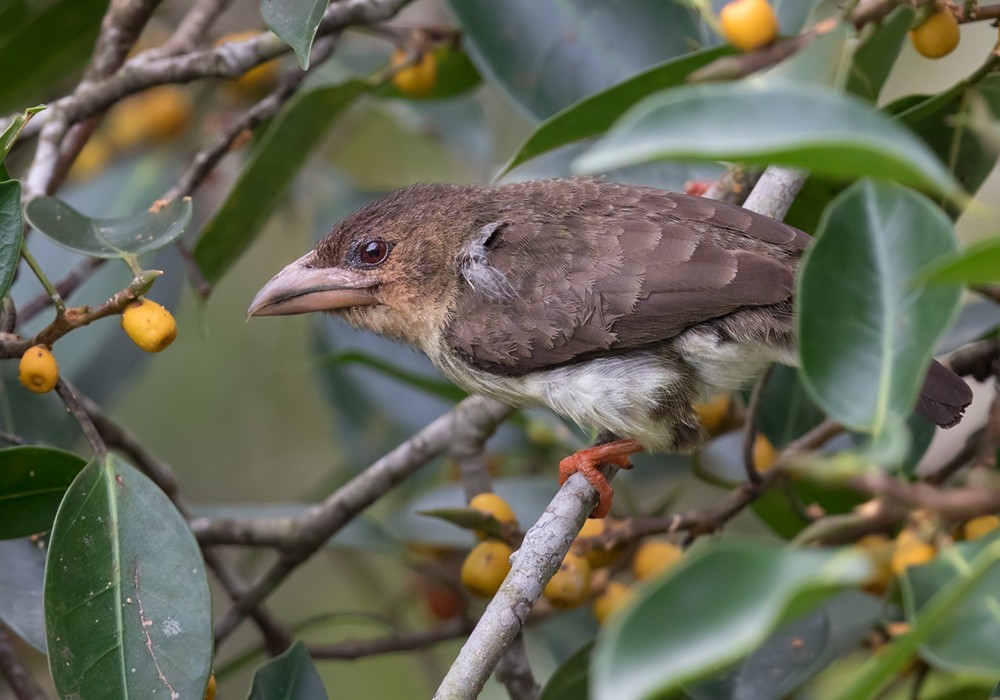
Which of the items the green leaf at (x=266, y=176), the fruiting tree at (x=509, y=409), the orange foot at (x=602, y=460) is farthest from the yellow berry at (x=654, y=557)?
the green leaf at (x=266, y=176)

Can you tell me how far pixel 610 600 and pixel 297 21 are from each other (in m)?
1.69

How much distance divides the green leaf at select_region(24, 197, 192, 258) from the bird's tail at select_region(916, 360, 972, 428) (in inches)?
69.0

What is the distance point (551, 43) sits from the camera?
11.3 ft

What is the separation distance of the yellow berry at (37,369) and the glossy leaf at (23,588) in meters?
0.52

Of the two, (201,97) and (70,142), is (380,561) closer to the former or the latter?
(201,97)

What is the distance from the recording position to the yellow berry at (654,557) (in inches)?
115

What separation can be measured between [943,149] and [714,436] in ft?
3.82

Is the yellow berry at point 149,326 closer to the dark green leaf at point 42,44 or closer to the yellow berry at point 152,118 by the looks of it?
the dark green leaf at point 42,44

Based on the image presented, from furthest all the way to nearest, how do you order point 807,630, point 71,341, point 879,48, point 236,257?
1. point 71,341
2. point 236,257
3. point 807,630
4. point 879,48

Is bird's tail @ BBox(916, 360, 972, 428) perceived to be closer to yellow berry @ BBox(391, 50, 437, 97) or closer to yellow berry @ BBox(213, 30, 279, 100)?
yellow berry @ BBox(391, 50, 437, 97)

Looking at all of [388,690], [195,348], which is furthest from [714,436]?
[195,348]

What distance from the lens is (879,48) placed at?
247cm

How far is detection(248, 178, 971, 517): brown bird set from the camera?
2.79m

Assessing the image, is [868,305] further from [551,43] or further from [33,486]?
[551,43]
